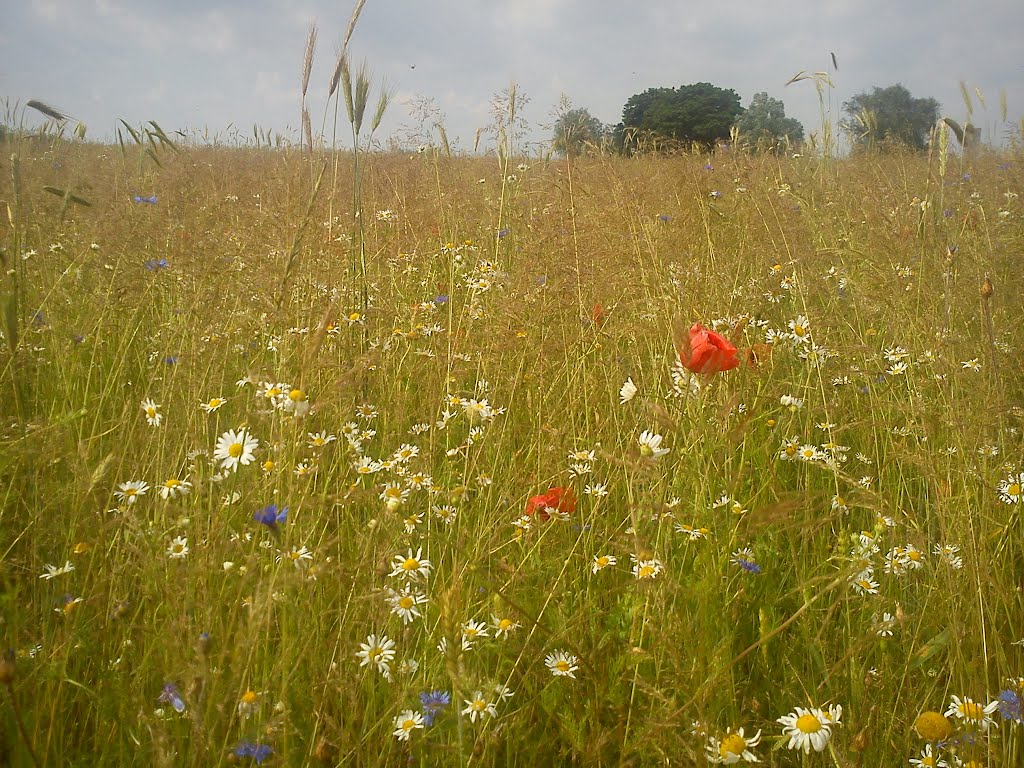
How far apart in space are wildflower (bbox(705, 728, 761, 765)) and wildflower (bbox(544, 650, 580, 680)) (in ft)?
0.95

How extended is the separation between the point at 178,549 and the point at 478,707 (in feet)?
2.16

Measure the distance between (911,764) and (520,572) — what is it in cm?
76

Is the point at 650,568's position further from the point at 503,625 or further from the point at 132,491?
the point at 132,491

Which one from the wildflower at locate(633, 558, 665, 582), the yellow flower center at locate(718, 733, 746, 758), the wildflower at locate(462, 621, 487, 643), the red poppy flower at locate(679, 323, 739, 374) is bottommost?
the yellow flower center at locate(718, 733, 746, 758)

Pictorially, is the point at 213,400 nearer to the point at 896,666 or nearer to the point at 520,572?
the point at 520,572

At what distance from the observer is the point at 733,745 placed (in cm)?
104

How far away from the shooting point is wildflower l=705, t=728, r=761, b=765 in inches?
39.3

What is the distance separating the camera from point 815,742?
106 cm

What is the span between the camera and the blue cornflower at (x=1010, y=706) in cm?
109

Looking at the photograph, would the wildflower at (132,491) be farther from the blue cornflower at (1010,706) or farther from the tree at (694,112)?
the tree at (694,112)

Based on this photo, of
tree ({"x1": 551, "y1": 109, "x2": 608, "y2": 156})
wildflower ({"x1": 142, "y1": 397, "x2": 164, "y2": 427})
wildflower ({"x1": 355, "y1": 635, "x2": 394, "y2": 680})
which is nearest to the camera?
wildflower ({"x1": 355, "y1": 635, "x2": 394, "y2": 680})

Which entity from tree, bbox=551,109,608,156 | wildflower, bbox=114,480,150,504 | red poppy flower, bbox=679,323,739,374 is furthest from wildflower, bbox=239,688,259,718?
tree, bbox=551,109,608,156

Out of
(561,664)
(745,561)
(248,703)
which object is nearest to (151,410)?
(248,703)

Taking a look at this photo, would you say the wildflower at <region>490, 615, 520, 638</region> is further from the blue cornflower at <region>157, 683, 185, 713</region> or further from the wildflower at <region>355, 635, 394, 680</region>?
the blue cornflower at <region>157, 683, 185, 713</region>
